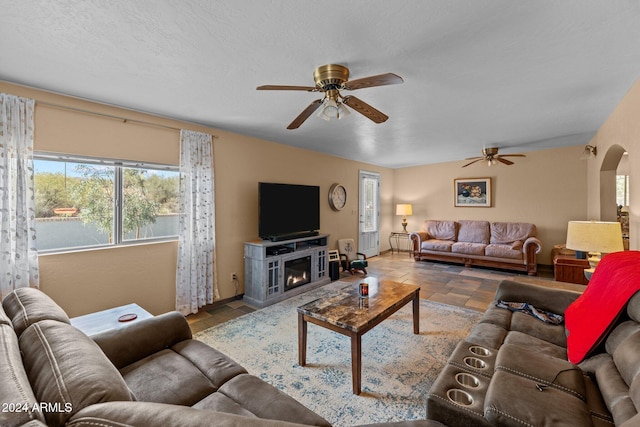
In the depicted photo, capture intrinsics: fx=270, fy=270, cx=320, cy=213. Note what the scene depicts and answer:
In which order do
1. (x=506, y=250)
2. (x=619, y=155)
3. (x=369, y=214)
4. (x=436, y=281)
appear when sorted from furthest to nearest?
(x=369, y=214) < (x=506, y=250) < (x=436, y=281) < (x=619, y=155)

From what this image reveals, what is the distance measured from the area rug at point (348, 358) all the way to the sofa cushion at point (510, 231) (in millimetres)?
3210

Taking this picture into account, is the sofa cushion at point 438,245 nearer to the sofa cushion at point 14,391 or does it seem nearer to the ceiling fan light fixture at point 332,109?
the ceiling fan light fixture at point 332,109

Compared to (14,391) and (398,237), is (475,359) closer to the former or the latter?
(14,391)

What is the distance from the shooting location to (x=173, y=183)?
3393 millimetres

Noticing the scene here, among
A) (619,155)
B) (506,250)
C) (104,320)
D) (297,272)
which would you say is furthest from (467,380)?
(506,250)

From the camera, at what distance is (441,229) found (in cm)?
664

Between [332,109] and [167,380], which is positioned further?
[332,109]

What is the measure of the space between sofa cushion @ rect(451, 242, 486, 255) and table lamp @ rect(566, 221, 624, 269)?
3.16 meters

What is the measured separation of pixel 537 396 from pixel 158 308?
11.6ft

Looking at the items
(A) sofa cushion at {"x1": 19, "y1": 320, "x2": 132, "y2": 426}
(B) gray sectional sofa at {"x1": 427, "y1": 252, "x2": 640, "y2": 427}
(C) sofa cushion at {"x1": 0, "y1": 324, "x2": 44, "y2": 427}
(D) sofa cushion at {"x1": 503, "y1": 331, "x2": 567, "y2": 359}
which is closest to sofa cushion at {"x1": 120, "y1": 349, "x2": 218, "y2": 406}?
(A) sofa cushion at {"x1": 19, "y1": 320, "x2": 132, "y2": 426}

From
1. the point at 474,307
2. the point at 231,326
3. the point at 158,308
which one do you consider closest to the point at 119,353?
the point at 231,326

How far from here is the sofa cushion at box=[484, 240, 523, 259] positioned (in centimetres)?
521

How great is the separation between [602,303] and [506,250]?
4.14 m

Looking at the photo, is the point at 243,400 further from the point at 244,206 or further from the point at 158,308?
the point at 244,206
